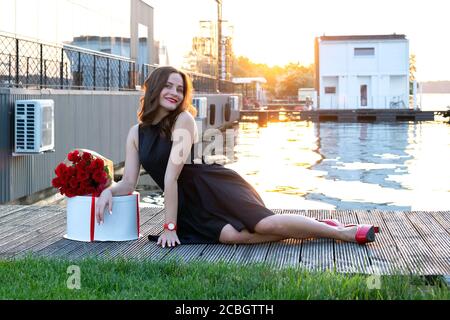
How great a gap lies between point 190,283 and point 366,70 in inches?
2132

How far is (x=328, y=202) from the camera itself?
1349cm

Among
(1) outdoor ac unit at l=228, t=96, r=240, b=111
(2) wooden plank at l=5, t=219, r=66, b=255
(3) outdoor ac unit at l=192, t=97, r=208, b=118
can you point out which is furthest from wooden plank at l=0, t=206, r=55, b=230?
(1) outdoor ac unit at l=228, t=96, r=240, b=111

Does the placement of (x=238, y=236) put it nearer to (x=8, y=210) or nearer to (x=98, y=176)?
(x=98, y=176)

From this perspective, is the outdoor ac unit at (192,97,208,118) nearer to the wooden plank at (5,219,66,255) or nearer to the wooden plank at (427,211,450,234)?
the wooden plank at (427,211,450,234)

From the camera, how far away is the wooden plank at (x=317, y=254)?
5746 millimetres

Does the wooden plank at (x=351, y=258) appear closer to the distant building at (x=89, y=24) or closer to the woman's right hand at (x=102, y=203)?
the woman's right hand at (x=102, y=203)

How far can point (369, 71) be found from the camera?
57.6 m

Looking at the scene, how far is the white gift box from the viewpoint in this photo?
6832 mm

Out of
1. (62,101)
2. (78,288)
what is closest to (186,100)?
(78,288)

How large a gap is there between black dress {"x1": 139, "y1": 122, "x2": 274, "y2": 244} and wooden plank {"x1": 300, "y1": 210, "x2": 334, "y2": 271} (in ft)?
1.35

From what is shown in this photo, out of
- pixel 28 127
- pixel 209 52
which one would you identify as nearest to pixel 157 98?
pixel 28 127

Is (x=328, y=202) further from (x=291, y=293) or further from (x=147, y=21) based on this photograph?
(x=147, y=21)
